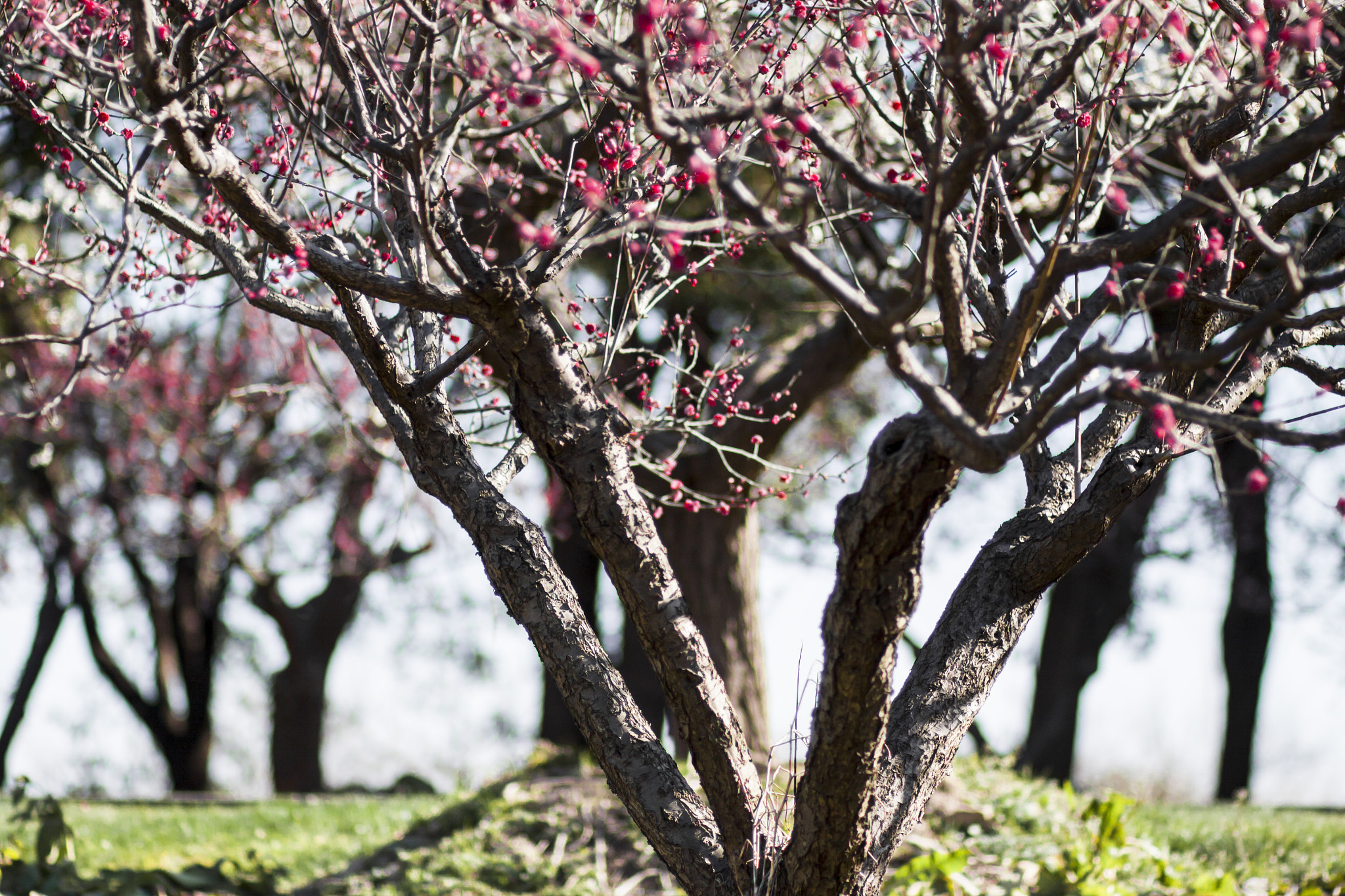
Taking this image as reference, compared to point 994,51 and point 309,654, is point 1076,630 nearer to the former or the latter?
point 309,654

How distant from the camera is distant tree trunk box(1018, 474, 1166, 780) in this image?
11320 millimetres

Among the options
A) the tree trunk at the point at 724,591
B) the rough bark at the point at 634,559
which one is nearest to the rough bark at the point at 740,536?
the tree trunk at the point at 724,591

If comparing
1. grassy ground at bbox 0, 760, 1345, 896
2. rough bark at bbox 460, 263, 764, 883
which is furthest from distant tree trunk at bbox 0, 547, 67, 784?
rough bark at bbox 460, 263, 764, 883

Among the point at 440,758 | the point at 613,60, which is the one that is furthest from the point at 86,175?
the point at 440,758

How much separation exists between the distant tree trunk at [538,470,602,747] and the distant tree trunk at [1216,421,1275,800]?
21.9 feet

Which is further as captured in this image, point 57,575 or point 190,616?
point 190,616

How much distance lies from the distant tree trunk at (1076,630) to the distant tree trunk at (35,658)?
11.9 meters

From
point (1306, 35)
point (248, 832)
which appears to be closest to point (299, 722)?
point (248, 832)

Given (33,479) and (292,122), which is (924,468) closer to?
(292,122)

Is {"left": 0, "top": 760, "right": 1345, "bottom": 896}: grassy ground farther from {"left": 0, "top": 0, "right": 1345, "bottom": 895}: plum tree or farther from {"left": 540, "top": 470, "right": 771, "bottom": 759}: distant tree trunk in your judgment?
{"left": 0, "top": 0, "right": 1345, "bottom": 895}: plum tree

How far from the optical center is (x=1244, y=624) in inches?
465

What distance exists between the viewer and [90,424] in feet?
41.3

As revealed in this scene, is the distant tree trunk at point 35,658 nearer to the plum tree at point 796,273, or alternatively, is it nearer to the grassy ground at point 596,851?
the grassy ground at point 596,851

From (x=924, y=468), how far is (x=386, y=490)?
11671 mm
